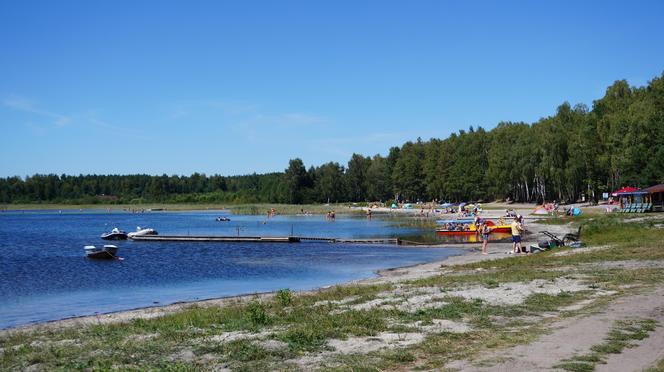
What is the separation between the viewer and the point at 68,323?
1964cm

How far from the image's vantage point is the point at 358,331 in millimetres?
12703

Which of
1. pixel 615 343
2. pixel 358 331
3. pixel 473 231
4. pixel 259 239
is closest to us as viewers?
pixel 615 343

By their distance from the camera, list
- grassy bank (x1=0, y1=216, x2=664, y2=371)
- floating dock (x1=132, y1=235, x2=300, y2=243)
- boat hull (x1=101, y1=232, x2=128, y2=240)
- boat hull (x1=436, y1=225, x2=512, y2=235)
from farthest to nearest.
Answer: boat hull (x1=101, y1=232, x2=128, y2=240) → boat hull (x1=436, y1=225, x2=512, y2=235) → floating dock (x1=132, y1=235, x2=300, y2=243) → grassy bank (x1=0, y1=216, x2=664, y2=371)

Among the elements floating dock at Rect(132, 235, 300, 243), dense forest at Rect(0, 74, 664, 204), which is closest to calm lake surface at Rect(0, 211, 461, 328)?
floating dock at Rect(132, 235, 300, 243)

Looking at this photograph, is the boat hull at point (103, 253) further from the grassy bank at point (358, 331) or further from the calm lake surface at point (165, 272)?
the grassy bank at point (358, 331)

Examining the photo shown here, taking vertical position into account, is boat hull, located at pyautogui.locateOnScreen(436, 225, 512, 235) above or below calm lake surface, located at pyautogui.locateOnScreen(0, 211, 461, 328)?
above

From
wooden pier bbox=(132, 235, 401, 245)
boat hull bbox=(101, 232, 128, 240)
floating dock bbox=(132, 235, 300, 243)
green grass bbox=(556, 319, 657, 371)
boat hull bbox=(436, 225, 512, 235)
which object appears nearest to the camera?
green grass bbox=(556, 319, 657, 371)

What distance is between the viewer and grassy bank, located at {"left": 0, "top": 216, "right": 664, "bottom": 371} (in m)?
10.6

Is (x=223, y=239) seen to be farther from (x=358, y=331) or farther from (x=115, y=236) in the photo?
(x=358, y=331)

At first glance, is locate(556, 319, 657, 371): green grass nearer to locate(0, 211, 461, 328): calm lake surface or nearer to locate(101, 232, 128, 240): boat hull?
locate(0, 211, 461, 328): calm lake surface

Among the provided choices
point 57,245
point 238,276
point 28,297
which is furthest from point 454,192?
point 28,297

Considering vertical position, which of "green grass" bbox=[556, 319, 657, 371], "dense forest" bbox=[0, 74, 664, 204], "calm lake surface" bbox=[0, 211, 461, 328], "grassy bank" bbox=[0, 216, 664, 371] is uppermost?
"dense forest" bbox=[0, 74, 664, 204]

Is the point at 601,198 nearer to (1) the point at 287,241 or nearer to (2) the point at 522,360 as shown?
(1) the point at 287,241

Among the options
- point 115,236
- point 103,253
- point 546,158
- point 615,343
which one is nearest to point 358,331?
point 615,343
